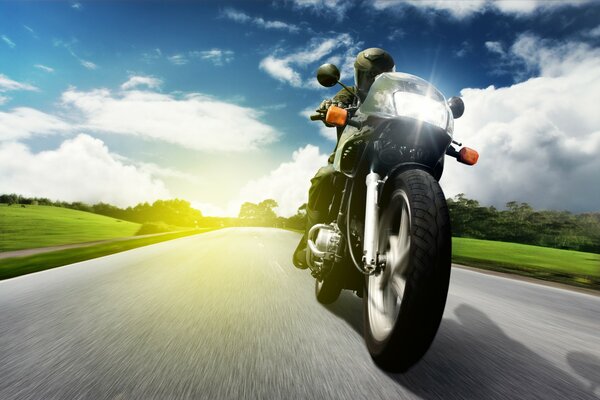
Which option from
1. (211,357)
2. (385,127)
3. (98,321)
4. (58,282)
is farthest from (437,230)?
(58,282)

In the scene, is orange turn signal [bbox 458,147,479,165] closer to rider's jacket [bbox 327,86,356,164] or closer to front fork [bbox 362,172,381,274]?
front fork [bbox 362,172,381,274]

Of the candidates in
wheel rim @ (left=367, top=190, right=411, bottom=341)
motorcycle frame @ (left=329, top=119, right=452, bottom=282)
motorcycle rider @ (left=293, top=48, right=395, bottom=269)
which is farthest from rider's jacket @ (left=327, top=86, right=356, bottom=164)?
wheel rim @ (left=367, top=190, right=411, bottom=341)

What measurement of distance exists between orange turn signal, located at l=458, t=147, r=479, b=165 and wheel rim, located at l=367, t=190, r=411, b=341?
0.91 meters

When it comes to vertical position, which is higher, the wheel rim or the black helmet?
the black helmet

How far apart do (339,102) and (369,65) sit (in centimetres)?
52

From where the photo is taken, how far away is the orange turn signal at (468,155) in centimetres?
319

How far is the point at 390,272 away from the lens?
106 inches

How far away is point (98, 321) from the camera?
367 centimetres

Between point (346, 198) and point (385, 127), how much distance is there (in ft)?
2.92

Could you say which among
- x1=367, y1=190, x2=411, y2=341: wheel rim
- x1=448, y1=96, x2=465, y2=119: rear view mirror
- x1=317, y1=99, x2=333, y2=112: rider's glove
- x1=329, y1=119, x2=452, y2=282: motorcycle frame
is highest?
x1=317, y1=99, x2=333, y2=112: rider's glove

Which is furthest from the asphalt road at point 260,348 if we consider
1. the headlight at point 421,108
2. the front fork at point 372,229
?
the headlight at point 421,108

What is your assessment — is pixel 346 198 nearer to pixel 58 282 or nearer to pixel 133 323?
pixel 133 323

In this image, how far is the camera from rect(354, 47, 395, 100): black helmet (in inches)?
144

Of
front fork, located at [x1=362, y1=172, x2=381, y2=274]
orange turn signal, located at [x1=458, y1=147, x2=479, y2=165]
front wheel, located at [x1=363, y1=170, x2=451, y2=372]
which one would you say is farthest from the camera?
orange turn signal, located at [x1=458, y1=147, x2=479, y2=165]
